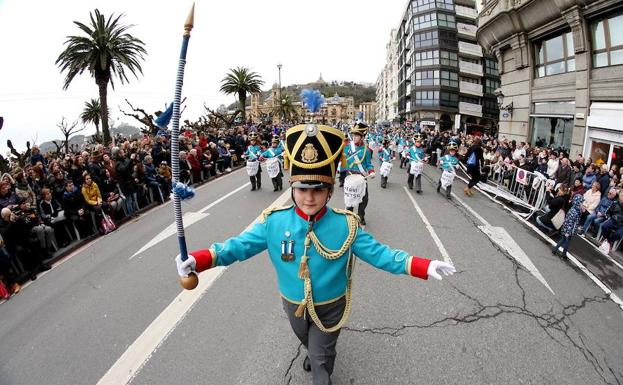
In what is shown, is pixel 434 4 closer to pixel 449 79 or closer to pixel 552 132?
pixel 449 79

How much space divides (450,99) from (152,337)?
58476 mm

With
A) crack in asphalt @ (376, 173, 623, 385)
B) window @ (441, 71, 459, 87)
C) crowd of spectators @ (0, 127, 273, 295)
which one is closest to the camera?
crack in asphalt @ (376, 173, 623, 385)

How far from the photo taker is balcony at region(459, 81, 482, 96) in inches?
2087

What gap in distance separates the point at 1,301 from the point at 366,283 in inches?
217

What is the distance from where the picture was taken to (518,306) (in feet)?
14.3

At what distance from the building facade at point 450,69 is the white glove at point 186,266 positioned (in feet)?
183

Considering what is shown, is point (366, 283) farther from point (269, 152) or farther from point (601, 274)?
point (269, 152)

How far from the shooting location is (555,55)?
16609 millimetres

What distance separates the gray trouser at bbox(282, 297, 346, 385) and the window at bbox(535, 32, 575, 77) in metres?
18.5

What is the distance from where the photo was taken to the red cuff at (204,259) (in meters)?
2.49

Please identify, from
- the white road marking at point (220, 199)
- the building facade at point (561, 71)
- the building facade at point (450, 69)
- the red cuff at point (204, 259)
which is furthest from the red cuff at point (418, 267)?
the building facade at point (450, 69)

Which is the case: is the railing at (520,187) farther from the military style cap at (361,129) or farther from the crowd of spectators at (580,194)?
the military style cap at (361,129)

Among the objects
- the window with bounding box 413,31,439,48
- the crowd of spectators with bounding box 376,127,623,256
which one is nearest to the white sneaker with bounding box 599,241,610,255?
the crowd of spectators with bounding box 376,127,623,256

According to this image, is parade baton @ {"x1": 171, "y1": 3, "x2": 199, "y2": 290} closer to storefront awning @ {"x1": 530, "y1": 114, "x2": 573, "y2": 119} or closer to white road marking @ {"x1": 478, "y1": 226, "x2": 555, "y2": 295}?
white road marking @ {"x1": 478, "y1": 226, "x2": 555, "y2": 295}
